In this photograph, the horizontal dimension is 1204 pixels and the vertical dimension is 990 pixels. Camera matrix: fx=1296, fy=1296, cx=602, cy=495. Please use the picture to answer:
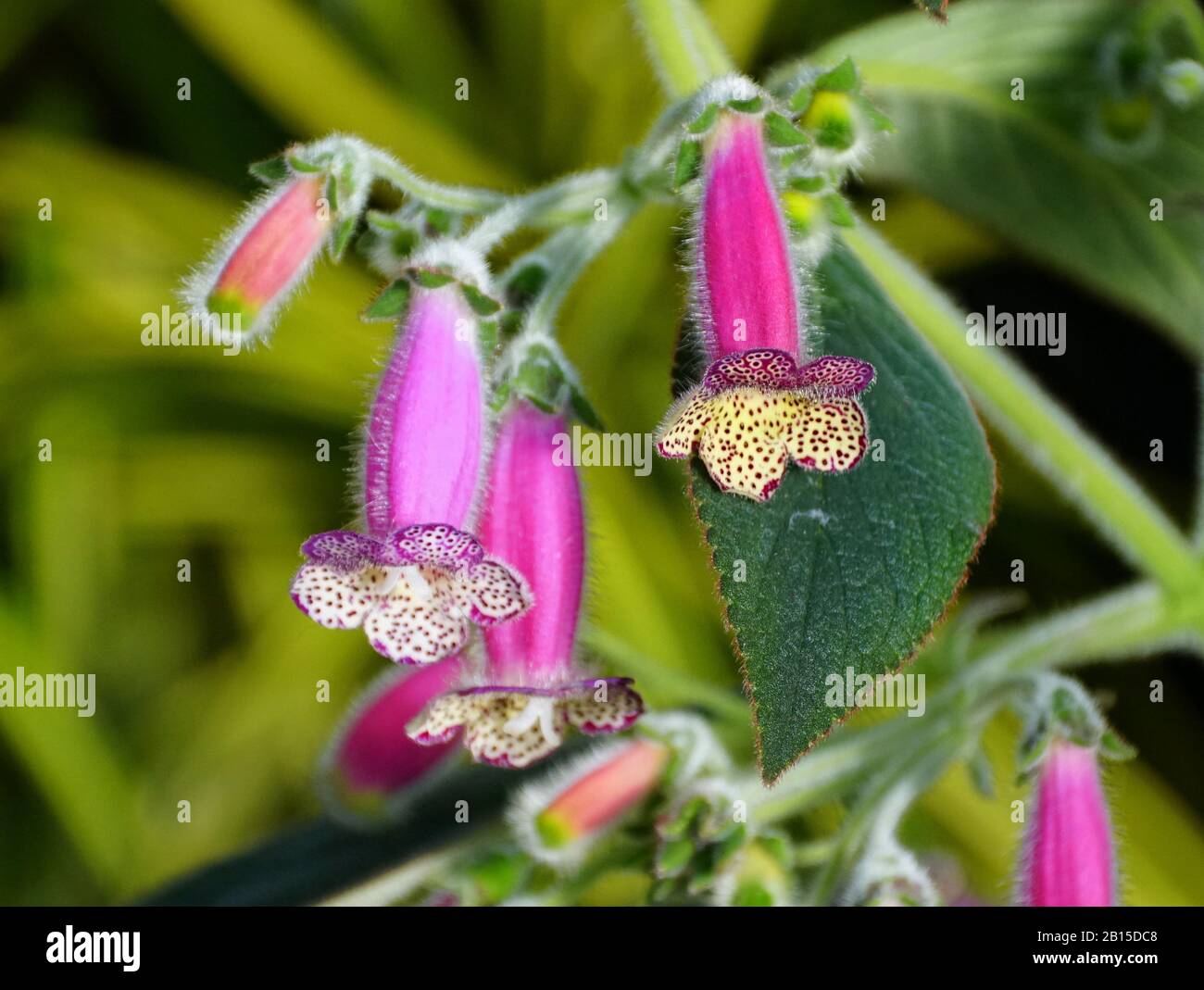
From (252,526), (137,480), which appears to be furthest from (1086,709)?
(137,480)

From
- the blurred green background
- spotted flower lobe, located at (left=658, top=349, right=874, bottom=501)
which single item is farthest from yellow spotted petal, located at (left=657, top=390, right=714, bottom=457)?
the blurred green background

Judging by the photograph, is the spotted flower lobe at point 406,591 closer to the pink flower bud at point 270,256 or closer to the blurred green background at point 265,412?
the pink flower bud at point 270,256

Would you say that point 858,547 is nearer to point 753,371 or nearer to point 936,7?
point 753,371

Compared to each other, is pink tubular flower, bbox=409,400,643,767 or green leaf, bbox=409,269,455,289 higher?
green leaf, bbox=409,269,455,289

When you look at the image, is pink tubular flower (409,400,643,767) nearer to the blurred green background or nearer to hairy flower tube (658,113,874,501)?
hairy flower tube (658,113,874,501)

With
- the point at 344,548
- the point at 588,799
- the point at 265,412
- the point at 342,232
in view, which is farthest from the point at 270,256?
the point at 265,412
